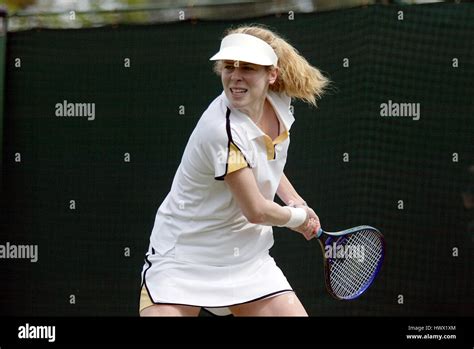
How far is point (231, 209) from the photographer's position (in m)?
3.72

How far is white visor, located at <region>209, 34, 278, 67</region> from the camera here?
11.9ft

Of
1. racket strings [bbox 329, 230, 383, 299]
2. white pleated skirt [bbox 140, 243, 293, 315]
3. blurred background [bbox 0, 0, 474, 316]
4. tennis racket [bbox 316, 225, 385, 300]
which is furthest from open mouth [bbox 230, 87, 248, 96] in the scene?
blurred background [bbox 0, 0, 474, 316]

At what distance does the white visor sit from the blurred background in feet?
4.77

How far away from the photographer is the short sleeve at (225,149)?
3.55m

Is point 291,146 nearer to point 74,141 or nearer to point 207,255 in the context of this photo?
point 74,141

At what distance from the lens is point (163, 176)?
17.5ft

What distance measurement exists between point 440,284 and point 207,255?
6.03 feet

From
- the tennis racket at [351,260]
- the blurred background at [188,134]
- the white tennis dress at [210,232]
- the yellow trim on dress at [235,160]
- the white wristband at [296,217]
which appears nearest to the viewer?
the yellow trim on dress at [235,160]

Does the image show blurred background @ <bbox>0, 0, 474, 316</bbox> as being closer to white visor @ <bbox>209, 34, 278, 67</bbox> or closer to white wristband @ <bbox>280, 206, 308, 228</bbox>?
white wristband @ <bbox>280, 206, 308, 228</bbox>

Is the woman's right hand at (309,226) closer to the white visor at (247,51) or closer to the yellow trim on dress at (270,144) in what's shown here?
the yellow trim on dress at (270,144)

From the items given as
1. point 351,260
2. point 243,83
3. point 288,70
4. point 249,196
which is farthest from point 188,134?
point 249,196

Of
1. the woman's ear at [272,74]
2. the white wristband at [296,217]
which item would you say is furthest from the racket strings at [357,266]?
the woman's ear at [272,74]

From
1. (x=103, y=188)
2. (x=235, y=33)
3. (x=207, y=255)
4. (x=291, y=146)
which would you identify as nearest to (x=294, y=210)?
(x=207, y=255)

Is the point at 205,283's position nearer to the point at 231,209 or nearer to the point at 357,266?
the point at 231,209
